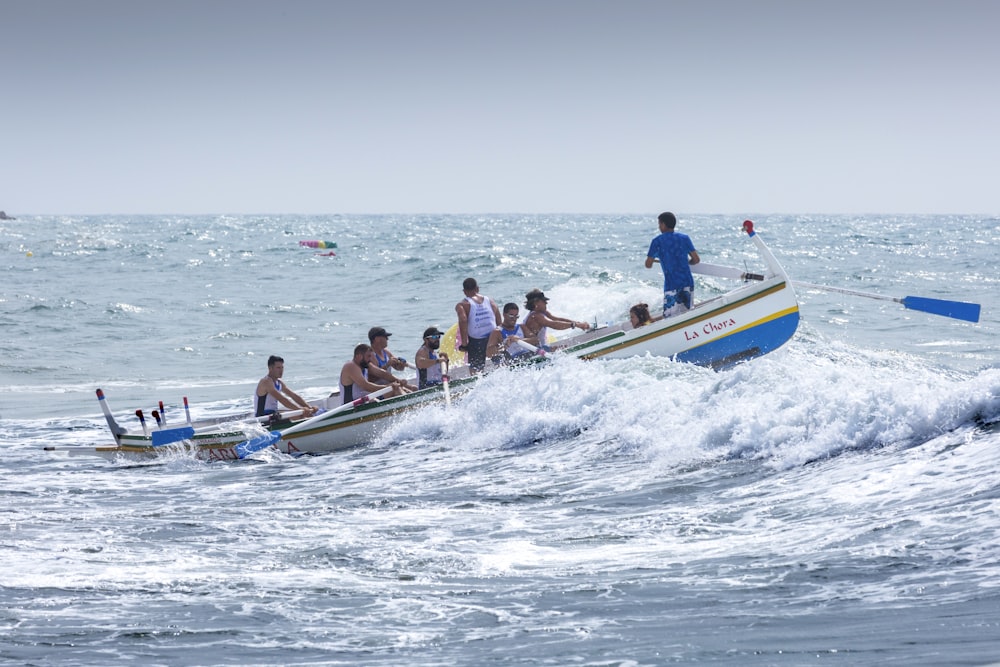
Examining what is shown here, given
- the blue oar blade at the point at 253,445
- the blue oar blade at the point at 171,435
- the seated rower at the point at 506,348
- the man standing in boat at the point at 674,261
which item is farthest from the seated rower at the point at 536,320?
the blue oar blade at the point at 171,435

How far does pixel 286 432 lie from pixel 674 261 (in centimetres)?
561

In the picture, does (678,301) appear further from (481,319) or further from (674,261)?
(481,319)

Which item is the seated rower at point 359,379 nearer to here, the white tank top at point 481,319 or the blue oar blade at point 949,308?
the white tank top at point 481,319

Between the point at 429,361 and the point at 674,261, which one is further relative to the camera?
the point at 674,261

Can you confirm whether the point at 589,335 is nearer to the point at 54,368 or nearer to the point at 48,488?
the point at 48,488

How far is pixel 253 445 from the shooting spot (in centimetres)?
1288

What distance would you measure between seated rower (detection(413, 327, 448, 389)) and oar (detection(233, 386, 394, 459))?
603 mm

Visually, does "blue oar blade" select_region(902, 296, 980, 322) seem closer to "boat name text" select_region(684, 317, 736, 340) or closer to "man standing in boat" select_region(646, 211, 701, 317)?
"boat name text" select_region(684, 317, 736, 340)

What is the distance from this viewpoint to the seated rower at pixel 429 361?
1416cm

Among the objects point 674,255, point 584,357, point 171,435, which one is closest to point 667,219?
point 674,255

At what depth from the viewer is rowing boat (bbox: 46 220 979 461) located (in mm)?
13008

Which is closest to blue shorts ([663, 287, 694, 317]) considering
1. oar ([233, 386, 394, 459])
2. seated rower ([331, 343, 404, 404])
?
seated rower ([331, 343, 404, 404])

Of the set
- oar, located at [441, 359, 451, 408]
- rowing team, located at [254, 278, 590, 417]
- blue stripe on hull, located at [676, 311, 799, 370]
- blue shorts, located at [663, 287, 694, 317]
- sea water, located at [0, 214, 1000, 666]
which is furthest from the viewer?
blue shorts, located at [663, 287, 694, 317]

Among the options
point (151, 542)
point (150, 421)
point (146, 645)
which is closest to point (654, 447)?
point (151, 542)
